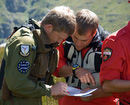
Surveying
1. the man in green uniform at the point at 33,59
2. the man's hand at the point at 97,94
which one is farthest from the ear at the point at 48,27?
the man's hand at the point at 97,94

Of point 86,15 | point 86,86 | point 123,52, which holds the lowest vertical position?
point 86,86

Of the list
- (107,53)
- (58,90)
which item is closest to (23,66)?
(58,90)

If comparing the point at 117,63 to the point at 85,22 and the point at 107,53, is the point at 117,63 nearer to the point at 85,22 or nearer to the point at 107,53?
the point at 107,53

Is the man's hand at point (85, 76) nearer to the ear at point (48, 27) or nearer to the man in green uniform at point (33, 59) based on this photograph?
the man in green uniform at point (33, 59)

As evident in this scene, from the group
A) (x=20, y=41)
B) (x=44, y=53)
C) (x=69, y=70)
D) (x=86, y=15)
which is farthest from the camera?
(x=69, y=70)

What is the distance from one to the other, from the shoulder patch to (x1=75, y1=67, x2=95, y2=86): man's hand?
3.83ft

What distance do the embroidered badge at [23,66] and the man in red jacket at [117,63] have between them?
3.28ft

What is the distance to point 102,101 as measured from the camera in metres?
4.14

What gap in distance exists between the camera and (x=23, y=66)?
2984mm

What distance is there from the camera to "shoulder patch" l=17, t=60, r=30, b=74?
2967 mm

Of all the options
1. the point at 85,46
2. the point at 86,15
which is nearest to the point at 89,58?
the point at 85,46

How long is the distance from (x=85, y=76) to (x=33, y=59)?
1098mm

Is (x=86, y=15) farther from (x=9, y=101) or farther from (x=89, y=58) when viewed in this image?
(x=9, y=101)

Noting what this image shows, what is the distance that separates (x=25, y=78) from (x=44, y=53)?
46 centimetres
